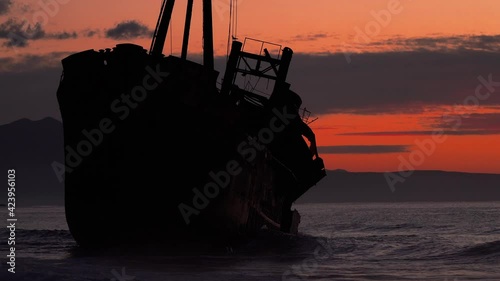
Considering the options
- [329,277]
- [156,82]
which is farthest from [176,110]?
[329,277]

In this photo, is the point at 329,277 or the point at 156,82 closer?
the point at 329,277

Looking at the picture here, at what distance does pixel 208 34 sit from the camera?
A: 31.4 m

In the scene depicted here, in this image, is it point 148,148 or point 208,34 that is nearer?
point 148,148

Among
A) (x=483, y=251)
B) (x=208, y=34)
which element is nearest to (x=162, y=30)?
(x=208, y=34)

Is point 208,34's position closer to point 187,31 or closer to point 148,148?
point 187,31

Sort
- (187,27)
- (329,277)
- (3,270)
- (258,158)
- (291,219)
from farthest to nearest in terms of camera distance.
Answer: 1. (291,219)
2. (187,27)
3. (258,158)
4. (329,277)
5. (3,270)

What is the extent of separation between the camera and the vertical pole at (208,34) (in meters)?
31.1

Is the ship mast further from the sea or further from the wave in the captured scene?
the wave

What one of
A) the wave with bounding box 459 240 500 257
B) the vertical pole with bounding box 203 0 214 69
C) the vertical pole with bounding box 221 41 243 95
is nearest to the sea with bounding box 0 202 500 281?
the wave with bounding box 459 240 500 257

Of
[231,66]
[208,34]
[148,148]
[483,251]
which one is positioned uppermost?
[208,34]

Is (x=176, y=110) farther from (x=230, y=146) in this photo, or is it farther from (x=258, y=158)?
(x=258, y=158)

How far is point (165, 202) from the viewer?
83.5ft

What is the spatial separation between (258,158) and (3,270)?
44.6 feet

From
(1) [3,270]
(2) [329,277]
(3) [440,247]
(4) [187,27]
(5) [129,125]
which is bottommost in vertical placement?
(3) [440,247]
